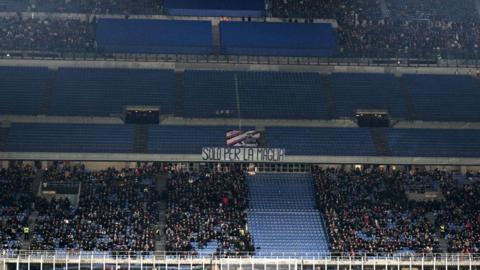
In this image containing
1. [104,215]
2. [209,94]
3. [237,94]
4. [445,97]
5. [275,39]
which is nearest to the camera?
[104,215]

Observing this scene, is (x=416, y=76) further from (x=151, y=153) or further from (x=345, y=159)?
(x=151, y=153)

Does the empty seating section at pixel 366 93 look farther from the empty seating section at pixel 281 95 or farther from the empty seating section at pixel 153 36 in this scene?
the empty seating section at pixel 153 36

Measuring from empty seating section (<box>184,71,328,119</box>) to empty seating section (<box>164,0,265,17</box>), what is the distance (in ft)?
17.2

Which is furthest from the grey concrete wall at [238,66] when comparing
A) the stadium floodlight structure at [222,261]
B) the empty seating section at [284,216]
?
the stadium floodlight structure at [222,261]

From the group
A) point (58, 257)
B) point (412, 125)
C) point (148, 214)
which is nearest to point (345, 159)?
point (412, 125)

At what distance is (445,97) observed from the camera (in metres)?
104

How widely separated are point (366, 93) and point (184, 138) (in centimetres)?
1356

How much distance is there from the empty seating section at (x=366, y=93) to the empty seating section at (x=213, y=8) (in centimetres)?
774

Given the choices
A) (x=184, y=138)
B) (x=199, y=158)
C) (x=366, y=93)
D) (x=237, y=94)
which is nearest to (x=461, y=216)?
(x=366, y=93)

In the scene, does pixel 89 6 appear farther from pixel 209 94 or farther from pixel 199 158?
pixel 199 158

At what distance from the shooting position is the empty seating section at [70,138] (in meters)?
96.0

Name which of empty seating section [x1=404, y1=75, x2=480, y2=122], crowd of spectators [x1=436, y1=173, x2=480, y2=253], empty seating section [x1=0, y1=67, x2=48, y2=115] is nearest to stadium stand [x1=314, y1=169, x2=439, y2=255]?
crowd of spectators [x1=436, y1=173, x2=480, y2=253]

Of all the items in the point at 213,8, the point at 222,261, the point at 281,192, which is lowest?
the point at 222,261

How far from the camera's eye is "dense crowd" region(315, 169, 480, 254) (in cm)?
8994
